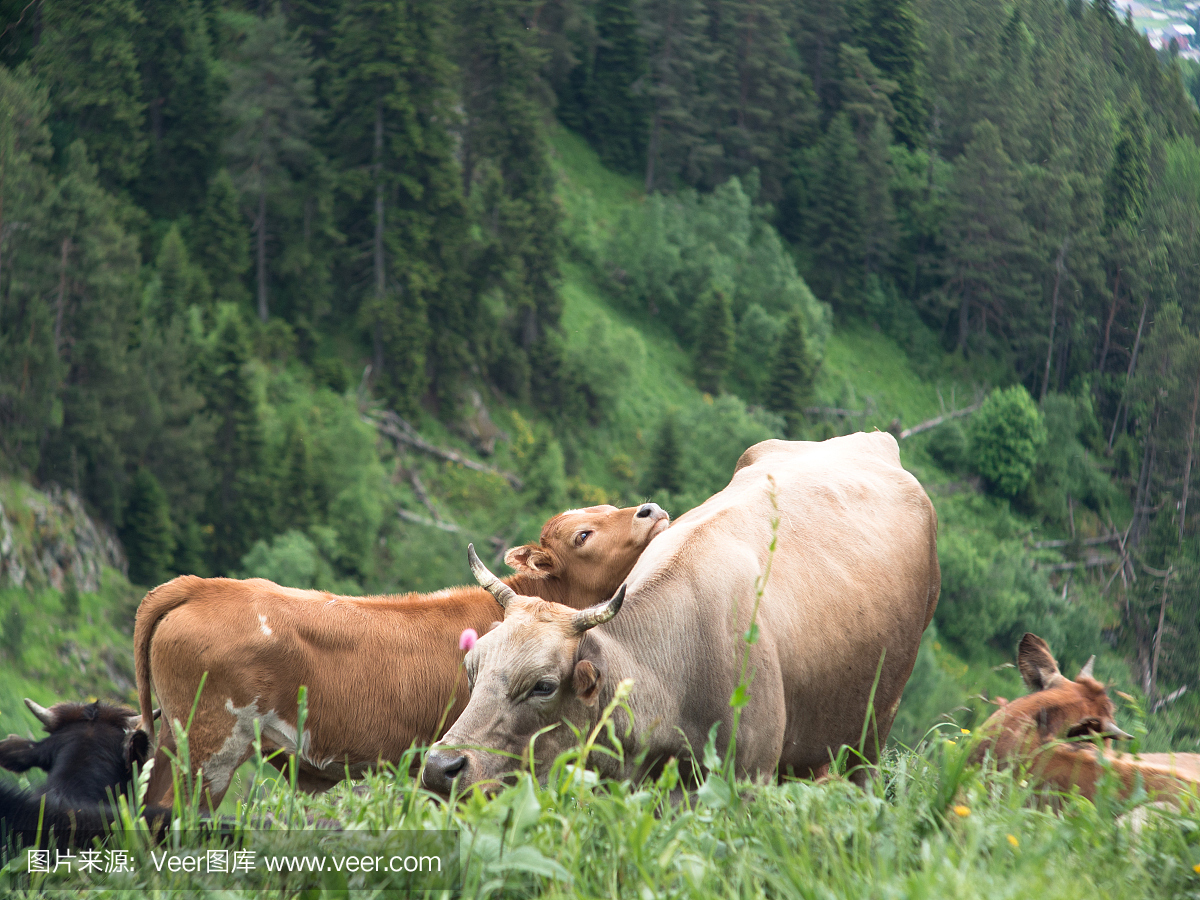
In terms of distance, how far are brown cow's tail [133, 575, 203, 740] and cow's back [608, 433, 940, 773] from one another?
117 inches

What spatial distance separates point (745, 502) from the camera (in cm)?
560

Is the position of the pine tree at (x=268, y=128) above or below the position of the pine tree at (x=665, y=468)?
above

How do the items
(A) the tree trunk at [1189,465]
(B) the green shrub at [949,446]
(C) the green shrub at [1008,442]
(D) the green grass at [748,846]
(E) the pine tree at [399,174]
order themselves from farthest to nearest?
1. (B) the green shrub at [949,446]
2. (C) the green shrub at [1008,442]
3. (A) the tree trunk at [1189,465]
4. (E) the pine tree at [399,174]
5. (D) the green grass at [748,846]

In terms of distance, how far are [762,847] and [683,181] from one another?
61.7m

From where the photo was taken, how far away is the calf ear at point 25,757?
4926mm

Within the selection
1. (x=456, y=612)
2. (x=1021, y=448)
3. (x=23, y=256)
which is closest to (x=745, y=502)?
(x=456, y=612)

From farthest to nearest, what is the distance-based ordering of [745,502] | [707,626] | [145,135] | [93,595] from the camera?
[145,135] → [93,595] → [745,502] → [707,626]

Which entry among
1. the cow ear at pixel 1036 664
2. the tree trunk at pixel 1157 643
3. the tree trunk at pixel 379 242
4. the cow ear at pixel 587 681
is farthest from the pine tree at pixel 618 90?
the cow ear at pixel 587 681

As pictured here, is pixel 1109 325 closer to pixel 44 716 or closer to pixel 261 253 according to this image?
pixel 261 253

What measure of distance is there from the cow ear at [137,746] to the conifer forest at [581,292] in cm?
1360

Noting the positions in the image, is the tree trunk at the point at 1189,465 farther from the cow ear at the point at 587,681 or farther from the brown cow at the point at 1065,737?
the cow ear at the point at 587,681

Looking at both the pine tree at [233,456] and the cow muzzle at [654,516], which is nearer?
the cow muzzle at [654,516]

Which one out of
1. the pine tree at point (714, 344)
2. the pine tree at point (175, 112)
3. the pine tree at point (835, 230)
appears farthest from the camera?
the pine tree at point (835, 230)

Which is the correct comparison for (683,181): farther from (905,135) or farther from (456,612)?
(456,612)
